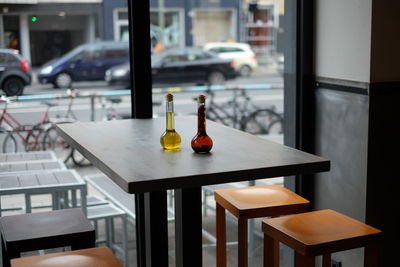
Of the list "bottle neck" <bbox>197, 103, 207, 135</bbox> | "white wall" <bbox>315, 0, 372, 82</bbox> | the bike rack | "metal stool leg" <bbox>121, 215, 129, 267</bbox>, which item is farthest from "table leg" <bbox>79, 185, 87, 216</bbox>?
"white wall" <bbox>315, 0, 372, 82</bbox>

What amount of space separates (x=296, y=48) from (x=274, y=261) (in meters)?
1.19

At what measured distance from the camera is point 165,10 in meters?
2.84

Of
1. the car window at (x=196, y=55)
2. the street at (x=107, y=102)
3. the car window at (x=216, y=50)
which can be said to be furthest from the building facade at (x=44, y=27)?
the car window at (x=216, y=50)

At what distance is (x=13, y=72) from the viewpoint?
8.74 ft

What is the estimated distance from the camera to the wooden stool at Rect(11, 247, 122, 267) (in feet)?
6.22

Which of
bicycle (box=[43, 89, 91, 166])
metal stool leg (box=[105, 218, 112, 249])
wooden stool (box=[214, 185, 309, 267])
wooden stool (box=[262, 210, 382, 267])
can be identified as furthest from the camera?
metal stool leg (box=[105, 218, 112, 249])

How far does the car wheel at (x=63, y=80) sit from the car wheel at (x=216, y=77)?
0.72 meters

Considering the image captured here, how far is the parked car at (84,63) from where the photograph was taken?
2703 millimetres

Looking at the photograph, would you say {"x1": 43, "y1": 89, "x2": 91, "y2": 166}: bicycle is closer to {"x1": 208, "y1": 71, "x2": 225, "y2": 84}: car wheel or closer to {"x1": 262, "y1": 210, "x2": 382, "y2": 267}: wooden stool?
{"x1": 208, "y1": 71, "x2": 225, "y2": 84}: car wheel

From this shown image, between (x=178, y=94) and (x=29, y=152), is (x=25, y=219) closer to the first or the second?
(x=29, y=152)

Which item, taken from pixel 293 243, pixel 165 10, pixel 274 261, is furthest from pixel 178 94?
pixel 293 243

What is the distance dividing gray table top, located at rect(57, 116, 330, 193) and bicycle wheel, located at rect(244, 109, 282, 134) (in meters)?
0.78

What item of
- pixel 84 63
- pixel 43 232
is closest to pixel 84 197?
pixel 84 63

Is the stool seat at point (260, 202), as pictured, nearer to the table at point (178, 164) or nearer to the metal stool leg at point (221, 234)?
the metal stool leg at point (221, 234)
